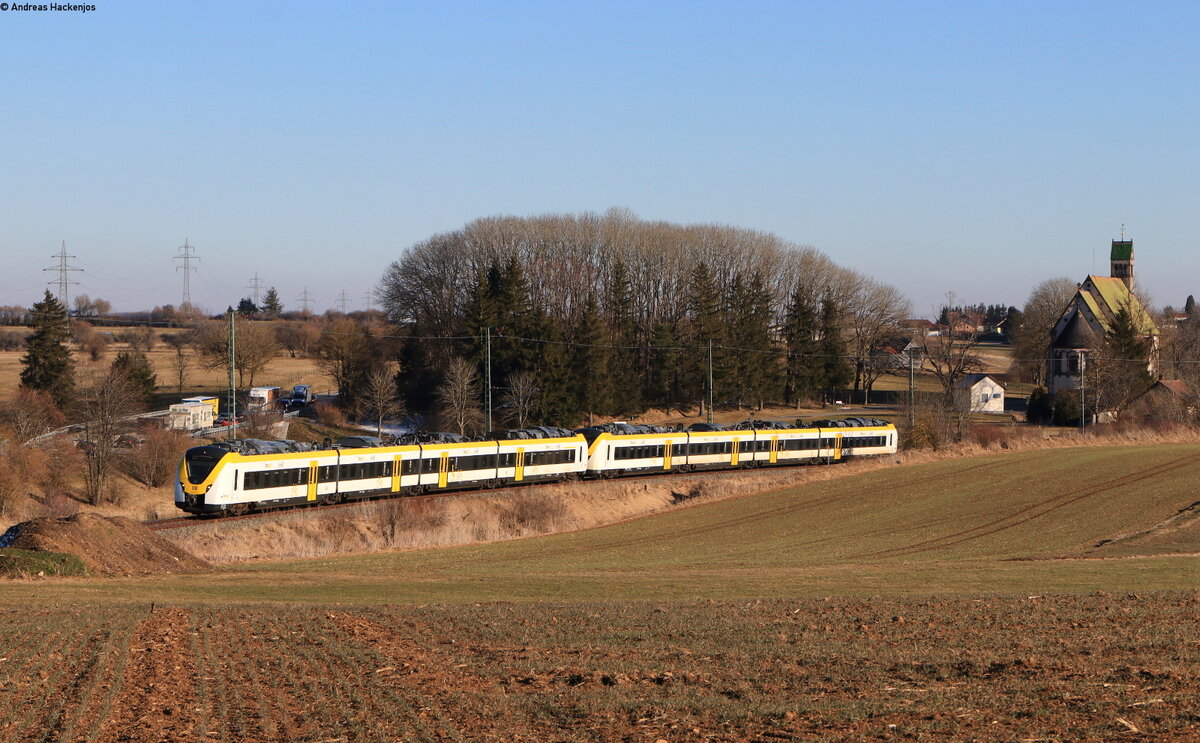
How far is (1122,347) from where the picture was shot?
367 ft

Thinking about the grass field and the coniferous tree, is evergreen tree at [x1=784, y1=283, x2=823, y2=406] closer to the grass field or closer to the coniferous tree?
the coniferous tree

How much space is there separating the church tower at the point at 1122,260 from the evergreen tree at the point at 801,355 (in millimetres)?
57289

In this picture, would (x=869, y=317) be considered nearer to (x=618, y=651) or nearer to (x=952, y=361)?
(x=952, y=361)

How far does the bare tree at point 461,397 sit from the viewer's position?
9362 centimetres

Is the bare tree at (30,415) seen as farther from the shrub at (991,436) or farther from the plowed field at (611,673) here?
the shrub at (991,436)

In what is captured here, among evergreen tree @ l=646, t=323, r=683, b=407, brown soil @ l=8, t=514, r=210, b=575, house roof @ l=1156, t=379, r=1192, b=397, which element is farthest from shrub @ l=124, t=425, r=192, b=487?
house roof @ l=1156, t=379, r=1192, b=397

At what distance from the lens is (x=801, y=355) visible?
122000 millimetres

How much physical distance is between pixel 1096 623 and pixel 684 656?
7346mm

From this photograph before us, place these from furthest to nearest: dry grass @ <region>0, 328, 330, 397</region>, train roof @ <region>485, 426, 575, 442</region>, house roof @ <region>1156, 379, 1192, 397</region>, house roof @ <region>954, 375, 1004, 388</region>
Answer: dry grass @ <region>0, 328, 330, 397</region>, house roof @ <region>954, 375, 1004, 388</region>, house roof @ <region>1156, 379, 1192, 397</region>, train roof @ <region>485, 426, 575, 442</region>

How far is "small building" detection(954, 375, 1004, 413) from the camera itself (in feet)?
392

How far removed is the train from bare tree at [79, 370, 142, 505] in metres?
21.7

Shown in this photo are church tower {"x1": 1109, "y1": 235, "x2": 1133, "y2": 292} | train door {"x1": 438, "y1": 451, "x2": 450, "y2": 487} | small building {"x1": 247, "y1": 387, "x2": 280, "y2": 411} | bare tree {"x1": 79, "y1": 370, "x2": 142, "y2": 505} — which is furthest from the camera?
church tower {"x1": 1109, "y1": 235, "x2": 1133, "y2": 292}

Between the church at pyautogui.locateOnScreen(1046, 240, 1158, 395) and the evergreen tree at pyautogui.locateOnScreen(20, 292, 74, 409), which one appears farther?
the church at pyautogui.locateOnScreen(1046, 240, 1158, 395)

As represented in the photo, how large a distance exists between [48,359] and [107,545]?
68.8 m
